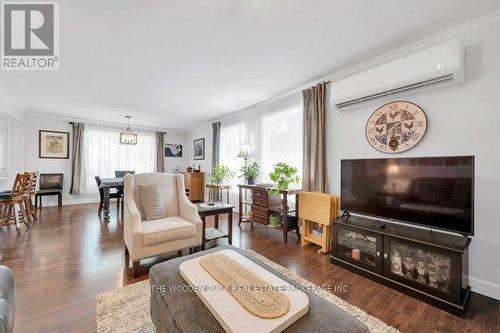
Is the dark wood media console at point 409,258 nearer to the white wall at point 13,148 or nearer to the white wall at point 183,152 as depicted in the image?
the white wall at point 183,152

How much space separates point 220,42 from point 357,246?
2576mm

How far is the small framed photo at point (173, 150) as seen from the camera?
7.24 metres

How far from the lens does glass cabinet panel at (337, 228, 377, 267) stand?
217 cm

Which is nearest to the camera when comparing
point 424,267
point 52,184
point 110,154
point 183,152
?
point 424,267

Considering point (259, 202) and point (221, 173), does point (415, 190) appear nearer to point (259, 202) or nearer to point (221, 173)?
point (259, 202)

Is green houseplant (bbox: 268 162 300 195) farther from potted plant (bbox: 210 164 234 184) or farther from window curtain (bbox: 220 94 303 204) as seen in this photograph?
potted plant (bbox: 210 164 234 184)

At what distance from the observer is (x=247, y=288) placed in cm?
114

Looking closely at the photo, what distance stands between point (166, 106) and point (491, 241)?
5.06 metres

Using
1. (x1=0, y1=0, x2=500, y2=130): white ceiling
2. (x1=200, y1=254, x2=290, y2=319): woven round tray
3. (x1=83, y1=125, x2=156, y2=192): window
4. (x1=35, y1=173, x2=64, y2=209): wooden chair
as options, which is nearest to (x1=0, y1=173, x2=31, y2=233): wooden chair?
(x1=35, y1=173, x2=64, y2=209): wooden chair

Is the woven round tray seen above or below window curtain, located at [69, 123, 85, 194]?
below

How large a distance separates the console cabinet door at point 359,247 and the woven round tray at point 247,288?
1.47m

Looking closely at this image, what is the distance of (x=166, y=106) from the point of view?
4.57 meters

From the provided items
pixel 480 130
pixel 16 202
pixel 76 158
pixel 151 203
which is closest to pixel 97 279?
pixel 151 203

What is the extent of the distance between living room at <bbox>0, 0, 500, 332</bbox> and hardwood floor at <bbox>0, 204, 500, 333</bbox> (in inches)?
0.7
